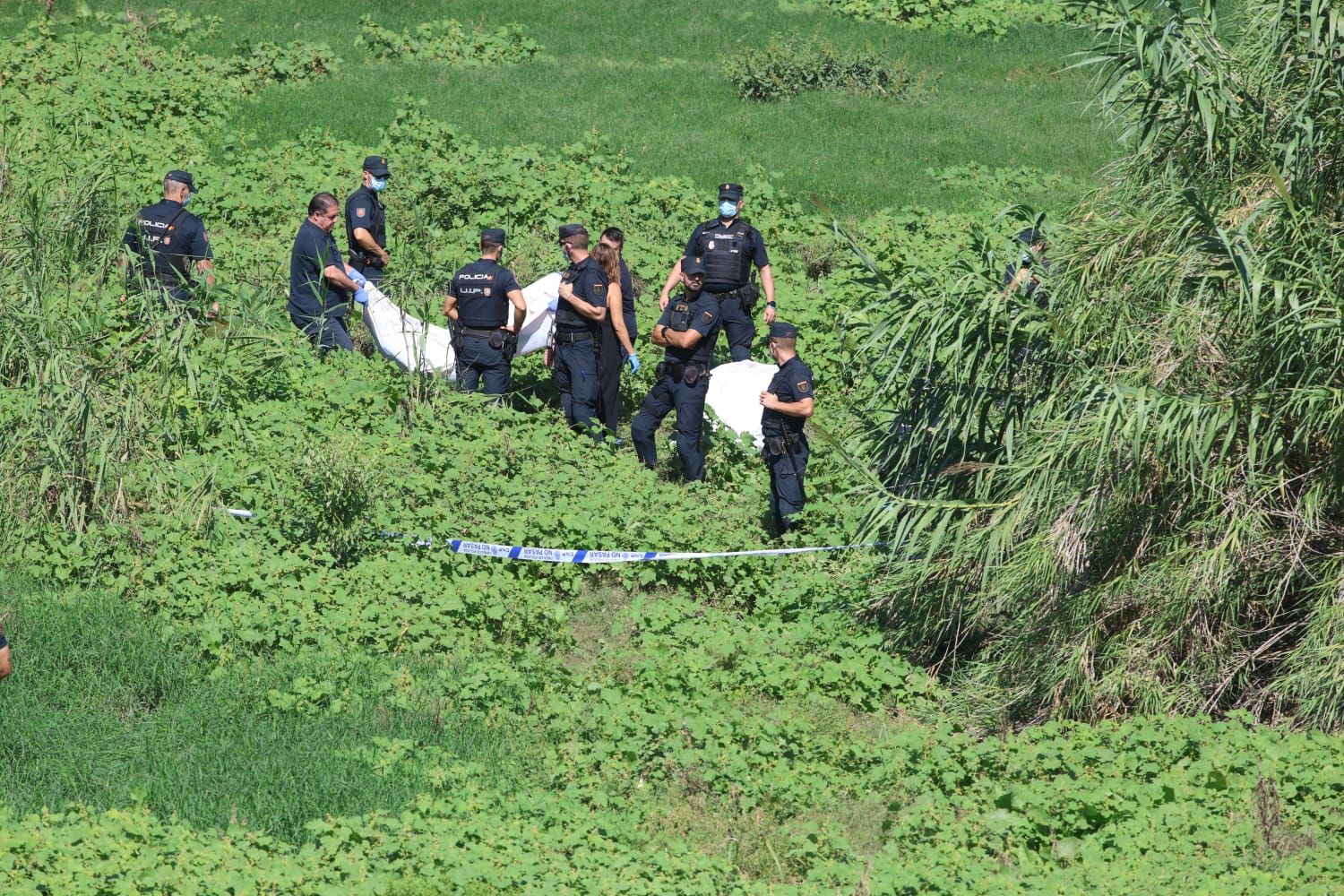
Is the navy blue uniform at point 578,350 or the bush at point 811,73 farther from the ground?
the bush at point 811,73

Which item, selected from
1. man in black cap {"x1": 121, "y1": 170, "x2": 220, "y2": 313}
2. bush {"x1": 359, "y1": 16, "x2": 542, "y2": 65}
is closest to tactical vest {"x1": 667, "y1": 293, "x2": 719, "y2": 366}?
man in black cap {"x1": 121, "y1": 170, "x2": 220, "y2": 313}

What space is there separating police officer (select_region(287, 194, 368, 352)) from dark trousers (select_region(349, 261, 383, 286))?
35cm

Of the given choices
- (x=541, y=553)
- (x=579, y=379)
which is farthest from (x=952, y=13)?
(x=541, y=553)

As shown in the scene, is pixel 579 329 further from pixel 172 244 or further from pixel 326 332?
pixel 172 244

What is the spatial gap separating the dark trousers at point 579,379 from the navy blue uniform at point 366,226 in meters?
2.07

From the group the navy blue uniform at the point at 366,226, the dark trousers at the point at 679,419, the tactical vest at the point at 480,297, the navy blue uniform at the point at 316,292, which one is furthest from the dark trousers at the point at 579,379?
the navy blue uniform at the point at 366,226

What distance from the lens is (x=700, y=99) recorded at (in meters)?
20.6

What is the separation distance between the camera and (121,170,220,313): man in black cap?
11883mm

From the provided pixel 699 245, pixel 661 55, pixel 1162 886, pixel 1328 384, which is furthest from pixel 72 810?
pixel 661 55

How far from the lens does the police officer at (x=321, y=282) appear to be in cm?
1205

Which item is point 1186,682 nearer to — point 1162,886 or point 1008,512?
point 1008,512

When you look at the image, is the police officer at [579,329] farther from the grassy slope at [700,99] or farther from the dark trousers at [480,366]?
the grassy slope at [700,99]

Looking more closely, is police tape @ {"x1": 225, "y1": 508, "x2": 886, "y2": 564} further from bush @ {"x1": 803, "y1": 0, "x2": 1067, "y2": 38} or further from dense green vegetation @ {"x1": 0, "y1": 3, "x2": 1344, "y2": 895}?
bush @ {"x1": 803, "y1": 0, "x2": 1067, "y2": 38}

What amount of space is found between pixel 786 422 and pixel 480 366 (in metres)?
2.80
